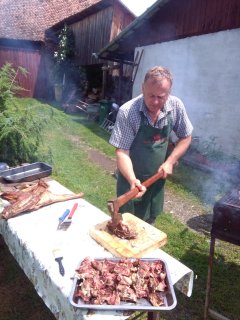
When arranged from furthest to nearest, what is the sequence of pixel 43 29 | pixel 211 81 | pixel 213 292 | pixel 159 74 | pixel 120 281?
1. pixel 43 29
2. pixel 211 81
3. pixel 213 292
4. pixel 159 74
5. pixel 120 281

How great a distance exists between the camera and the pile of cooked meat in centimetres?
178

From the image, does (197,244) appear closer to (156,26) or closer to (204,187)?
(204,187)

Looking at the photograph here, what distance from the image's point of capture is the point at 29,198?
2938 mm

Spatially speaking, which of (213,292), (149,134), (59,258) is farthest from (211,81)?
(59,258)

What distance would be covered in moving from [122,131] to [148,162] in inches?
18.8

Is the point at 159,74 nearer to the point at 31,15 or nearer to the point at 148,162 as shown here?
the point at 148,162

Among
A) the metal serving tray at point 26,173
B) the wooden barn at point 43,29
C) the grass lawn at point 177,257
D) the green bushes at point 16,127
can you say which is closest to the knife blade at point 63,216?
the metal serving tray at point 26,173

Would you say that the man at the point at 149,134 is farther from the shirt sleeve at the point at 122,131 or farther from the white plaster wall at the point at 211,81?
the white plaster wall at the point at 211,81

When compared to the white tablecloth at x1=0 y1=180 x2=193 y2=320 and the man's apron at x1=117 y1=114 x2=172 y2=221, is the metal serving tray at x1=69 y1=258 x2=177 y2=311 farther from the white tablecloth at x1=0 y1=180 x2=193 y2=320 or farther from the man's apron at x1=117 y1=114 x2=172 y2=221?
the man's apron at x1=117 y1=114 x2=172 y2=221

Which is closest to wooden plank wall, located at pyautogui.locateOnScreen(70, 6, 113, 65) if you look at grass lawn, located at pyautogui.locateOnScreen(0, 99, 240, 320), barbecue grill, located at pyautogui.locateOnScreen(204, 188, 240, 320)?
grass lawn, located at pyautogui.locateOnScreen(0, 99, 240, 320)

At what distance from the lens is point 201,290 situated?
139 inches

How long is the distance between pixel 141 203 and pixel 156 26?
307 inches

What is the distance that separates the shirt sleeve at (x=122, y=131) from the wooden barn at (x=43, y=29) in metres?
13.9

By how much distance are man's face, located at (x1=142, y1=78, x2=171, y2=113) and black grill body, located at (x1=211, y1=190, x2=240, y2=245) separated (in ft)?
3.48
